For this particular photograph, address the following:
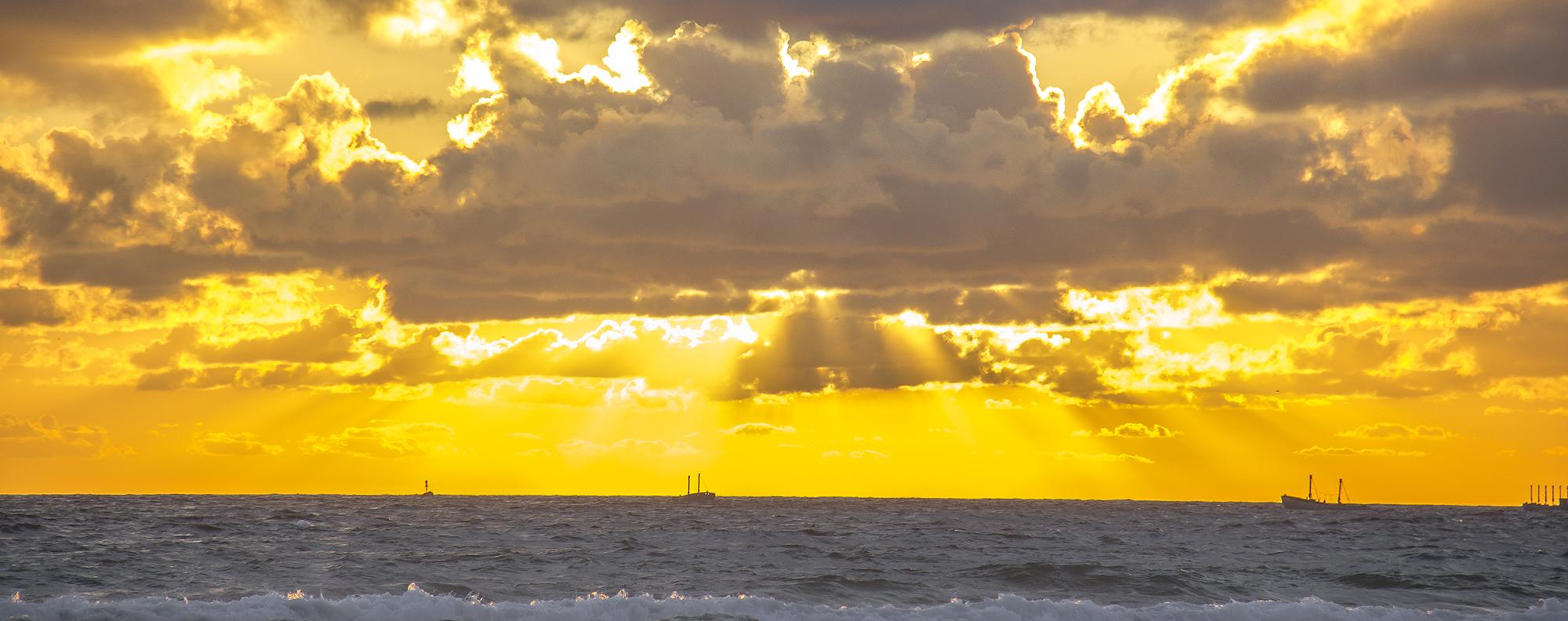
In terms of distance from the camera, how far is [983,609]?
43781 mm

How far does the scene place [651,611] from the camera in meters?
43.2

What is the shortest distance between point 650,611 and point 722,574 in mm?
17144

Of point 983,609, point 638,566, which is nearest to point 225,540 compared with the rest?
point 638,566

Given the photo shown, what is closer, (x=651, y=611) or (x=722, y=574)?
(x=651, y=611)

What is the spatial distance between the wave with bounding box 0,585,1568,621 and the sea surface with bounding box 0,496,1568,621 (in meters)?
0.10

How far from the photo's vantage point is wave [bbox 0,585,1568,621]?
40.5m

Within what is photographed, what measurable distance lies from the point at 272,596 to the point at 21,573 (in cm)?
1853

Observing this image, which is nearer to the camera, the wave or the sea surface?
the wave

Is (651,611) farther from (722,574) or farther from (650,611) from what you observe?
(722,574)

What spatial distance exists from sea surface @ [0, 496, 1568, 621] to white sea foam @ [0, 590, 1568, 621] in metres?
0.10

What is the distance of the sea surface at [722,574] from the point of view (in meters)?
44.0

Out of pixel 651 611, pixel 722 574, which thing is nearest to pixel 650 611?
pixel 651 611

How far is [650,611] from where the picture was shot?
43250mm

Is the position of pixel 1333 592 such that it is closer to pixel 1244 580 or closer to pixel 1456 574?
pixel 1244 580
